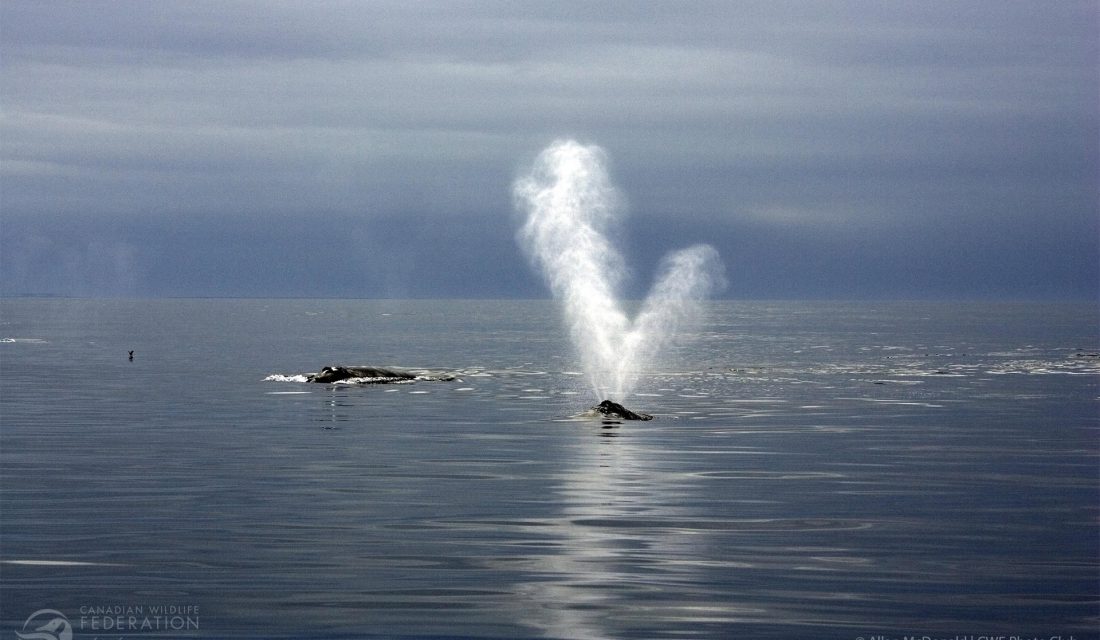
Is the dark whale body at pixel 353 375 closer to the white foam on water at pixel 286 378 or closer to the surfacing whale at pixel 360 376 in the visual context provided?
the surfacing whale at pixel 360 376

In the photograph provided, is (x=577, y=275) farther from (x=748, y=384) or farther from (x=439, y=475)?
(x=439, y=475)

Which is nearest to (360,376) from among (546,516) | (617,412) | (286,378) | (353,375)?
(353,375)

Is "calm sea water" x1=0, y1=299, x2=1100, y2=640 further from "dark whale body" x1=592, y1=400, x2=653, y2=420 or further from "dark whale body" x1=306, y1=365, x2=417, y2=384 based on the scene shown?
"dark whale body" x1=306, y1=365, x2=417, y2=384

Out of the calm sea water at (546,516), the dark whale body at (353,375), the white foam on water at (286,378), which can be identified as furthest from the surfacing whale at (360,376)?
the calm sea water at (546,516)

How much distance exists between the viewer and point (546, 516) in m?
30.9

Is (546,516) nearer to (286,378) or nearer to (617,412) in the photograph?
(617,412)

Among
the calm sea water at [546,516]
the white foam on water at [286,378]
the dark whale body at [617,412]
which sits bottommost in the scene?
the calm sea water at [546,516]

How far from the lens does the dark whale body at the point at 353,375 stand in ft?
267

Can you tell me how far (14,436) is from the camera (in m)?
49.2

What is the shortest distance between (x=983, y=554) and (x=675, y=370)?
2836 inches

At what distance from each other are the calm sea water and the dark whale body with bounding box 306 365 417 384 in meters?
10.4

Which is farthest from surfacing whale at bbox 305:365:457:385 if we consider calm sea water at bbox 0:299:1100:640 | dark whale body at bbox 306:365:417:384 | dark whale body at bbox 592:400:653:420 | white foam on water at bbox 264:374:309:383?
dark whale body at bbox 592:400:653:420

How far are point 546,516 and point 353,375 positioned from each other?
52107 millimetres

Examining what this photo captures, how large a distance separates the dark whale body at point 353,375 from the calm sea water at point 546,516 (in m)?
10.4
